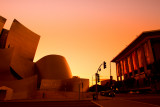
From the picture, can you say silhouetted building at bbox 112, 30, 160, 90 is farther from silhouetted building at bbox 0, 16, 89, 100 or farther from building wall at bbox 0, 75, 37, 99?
building wall at bbox 0, 75, 37, 99

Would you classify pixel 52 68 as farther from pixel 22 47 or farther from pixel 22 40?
pixel 22 40

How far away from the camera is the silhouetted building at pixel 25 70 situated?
3497 cm

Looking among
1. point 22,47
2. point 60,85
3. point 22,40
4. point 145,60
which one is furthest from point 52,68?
point 145,60

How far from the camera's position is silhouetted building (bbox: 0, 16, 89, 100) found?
35.0 meters

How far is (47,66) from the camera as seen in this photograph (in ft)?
178

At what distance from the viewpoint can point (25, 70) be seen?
48562mm

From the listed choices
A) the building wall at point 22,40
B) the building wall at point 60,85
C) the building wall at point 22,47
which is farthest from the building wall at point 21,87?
the building wall at point 22,40

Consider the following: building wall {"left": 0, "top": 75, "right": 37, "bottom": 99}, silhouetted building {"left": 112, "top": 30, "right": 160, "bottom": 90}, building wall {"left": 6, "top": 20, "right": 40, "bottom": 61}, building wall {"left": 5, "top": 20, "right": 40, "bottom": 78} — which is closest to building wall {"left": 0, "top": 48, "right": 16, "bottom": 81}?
building wall {"left": 5, "top": 20, "right": 40, "bottom": 78}

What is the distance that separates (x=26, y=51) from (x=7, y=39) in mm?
8543

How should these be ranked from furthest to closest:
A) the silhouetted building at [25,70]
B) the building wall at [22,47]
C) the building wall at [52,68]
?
the building wall at [52,68] < the building wall at [22,47] < the silhouetted building at [25,70]

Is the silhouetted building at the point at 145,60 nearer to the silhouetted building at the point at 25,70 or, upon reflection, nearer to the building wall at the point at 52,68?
the silhouetted building at the point at 25,70

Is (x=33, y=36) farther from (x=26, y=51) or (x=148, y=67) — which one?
(x=148, y=67)

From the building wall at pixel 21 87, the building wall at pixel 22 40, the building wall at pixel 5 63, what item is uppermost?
the building wall at pixel 22 40

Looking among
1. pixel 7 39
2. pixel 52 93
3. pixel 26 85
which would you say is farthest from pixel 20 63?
pixel 52 93
